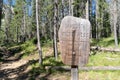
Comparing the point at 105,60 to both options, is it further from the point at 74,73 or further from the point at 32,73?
the point at 74,73

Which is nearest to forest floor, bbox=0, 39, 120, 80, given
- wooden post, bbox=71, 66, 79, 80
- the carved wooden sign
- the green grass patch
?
the green grass patch

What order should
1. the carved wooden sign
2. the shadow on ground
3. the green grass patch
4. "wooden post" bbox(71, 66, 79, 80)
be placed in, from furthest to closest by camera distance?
the green grass patch < the shadow on ground < "wooden post" bbox(71, 66, 79, 80) < the carved wooden sign

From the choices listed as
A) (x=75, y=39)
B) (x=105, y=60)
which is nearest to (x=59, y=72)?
(x=105, y=60)

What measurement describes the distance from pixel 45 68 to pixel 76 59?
14016 mm

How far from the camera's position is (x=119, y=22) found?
61.6 meters

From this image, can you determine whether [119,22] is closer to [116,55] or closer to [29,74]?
[116,55]

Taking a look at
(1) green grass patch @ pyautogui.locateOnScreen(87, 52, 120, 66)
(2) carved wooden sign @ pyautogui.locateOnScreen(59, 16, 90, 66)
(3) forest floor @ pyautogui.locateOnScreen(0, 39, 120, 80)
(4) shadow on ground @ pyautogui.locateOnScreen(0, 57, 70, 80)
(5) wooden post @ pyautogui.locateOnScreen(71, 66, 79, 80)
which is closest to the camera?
(2) carved wooden sign @ pyautogui.locateOnScreen(59, 16, 90, 66)

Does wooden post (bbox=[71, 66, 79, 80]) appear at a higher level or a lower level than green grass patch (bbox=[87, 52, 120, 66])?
higher

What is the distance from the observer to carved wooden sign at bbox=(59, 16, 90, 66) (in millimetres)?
5223

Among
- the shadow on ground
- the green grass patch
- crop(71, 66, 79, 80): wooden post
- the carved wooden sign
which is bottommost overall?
the shadow on ground

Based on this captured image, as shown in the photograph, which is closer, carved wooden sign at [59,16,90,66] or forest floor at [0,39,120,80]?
carved wooden sign at [59,16,90,66]

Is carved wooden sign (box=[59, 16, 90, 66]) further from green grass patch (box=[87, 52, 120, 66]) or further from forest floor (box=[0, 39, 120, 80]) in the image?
green grass patch (box=[87, 52, 120, 66])

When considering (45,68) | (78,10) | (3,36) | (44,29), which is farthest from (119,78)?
(3,36)

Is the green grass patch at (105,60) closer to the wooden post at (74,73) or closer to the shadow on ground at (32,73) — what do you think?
the shadow on ground at (32,73)
